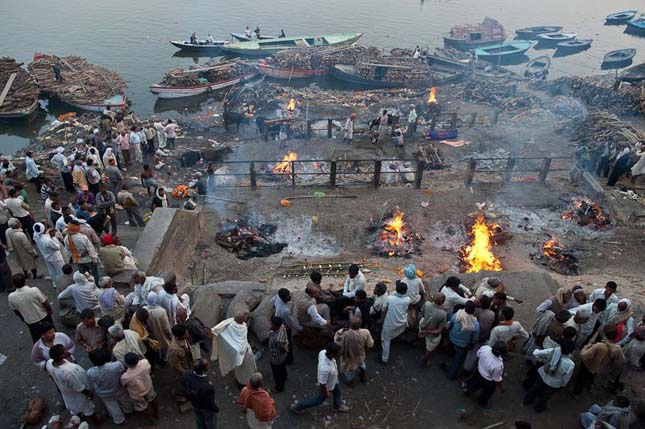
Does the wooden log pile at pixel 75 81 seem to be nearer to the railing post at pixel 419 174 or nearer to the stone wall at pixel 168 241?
the stone wall at pixel 168 241

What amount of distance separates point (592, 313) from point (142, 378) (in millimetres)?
6917

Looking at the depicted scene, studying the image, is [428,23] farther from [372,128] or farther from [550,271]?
[550,271]

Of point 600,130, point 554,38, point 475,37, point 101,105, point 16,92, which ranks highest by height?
point 475,37

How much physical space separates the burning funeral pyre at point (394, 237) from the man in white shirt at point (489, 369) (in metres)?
5.55

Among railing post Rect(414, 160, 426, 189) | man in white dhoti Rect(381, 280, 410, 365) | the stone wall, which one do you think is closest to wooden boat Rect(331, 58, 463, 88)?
railing post Rect(414, 160, 426, 189)

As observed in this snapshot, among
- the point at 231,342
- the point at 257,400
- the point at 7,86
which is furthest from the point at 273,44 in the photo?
the point at 257,400

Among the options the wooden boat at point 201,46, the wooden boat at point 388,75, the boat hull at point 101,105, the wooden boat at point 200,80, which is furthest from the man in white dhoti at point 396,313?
the wooden boat at point 201,46

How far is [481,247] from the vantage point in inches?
477

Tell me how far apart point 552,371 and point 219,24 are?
54284 mm

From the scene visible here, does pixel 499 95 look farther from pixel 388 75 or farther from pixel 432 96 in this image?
pixel 388 75

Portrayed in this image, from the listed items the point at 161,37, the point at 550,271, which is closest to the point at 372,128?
the point at 550,271

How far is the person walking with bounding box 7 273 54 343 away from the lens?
679 cm

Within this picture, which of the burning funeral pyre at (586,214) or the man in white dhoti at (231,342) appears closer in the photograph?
the man in white dhoti at (231,342)

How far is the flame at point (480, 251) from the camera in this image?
11.5 metres
